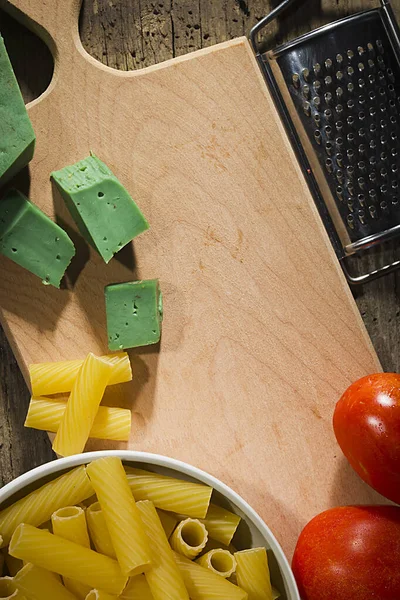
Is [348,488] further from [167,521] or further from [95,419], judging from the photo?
[95,419]

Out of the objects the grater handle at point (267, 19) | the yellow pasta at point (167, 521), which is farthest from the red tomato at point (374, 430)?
the grater handle at point (267, 19)

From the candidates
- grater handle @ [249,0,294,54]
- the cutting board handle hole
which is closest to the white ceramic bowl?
the cutting board handle hole

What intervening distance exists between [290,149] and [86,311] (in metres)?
0.48

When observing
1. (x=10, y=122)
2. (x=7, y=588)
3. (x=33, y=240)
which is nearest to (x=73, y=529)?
(x=7, y=588)

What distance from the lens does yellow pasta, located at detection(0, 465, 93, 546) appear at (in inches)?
43.7

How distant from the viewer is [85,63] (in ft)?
4.02

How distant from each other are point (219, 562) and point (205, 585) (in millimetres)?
66

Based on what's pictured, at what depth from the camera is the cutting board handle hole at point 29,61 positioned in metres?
1.28

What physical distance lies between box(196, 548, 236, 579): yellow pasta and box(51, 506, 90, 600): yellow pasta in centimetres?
19

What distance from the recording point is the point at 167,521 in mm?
1185

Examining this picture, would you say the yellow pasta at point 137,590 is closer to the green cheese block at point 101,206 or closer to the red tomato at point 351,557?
the red tomato at point 351,557

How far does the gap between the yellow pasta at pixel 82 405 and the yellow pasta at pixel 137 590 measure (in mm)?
229

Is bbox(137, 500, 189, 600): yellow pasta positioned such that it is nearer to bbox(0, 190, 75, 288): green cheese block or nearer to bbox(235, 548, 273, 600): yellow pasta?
bbox(235, 548, 273, 600): yellow pasta

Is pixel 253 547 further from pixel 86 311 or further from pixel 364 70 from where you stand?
pixel 364 70
